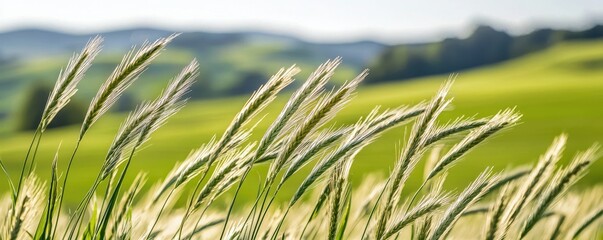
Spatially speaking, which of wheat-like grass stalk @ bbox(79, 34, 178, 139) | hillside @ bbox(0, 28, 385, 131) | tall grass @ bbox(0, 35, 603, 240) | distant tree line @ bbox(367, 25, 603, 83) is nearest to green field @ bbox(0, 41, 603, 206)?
tall grass @ bbox(0, 35, 603, 240)

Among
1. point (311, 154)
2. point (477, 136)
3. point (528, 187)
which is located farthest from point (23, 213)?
point (528, 187)

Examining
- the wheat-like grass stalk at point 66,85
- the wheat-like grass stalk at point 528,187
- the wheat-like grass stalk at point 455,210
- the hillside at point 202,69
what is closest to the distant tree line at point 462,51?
the hillside at point 202,69

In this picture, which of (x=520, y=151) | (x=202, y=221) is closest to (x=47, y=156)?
(x=520, y=151)

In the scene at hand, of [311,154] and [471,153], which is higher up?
[471,153]

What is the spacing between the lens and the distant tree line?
10338 cm

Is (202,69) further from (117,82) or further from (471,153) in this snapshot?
(117,82)

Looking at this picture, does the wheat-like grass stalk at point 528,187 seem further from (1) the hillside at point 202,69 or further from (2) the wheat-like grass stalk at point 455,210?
(1) the hillside at point 202,69

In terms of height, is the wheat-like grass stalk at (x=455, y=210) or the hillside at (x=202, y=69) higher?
the hillside at (x=202, y=69)

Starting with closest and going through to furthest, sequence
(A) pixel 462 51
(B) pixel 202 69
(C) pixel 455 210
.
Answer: (C) pixel 455 210 → (A) pixel 462 51 → (B) pixel 202 69

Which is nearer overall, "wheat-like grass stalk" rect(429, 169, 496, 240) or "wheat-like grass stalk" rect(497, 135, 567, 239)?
"wheat-like grass stalk" rect(429, 169, 496, 240)

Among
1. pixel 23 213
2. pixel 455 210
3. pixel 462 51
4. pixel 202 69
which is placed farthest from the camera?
pixel 202 69

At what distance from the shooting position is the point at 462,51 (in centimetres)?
11575

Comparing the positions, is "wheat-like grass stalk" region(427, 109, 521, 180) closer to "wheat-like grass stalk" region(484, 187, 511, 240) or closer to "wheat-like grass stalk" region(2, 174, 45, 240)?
"wheat-like grass stalk" region(484, 187, 511, 240)

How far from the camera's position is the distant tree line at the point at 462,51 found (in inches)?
4070
